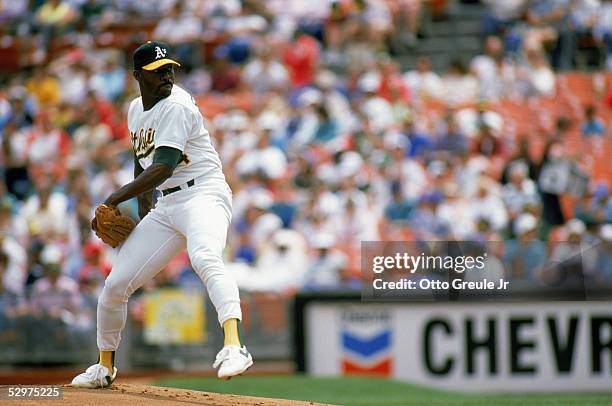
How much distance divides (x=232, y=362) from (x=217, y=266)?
547 mm

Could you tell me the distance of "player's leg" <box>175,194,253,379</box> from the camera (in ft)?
19.8

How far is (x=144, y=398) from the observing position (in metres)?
6.40

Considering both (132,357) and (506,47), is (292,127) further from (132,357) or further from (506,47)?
(132,357)

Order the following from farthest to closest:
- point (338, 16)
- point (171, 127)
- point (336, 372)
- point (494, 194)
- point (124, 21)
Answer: point (124, 21) → point (338, 16) → point (494, 194) → point (336, 372) → point (171, 127)

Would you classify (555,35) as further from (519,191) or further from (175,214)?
(175,214)

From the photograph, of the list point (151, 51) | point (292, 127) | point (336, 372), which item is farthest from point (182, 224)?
point (292, 127)

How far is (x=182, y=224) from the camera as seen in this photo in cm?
641

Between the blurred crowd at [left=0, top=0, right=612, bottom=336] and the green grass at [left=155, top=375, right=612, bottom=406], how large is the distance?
1.23m

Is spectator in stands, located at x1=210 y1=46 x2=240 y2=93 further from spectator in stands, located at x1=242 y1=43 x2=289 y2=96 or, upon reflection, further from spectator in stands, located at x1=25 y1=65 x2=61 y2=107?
spectator in stands, located at x1=25 y1=65 x2=61 y2=107

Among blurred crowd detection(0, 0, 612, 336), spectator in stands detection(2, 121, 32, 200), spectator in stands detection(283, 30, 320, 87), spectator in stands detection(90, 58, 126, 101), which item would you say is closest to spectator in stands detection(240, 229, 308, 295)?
blurred crowd detection(0, 0, 612, 336)

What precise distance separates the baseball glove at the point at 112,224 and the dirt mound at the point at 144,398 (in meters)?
0.85

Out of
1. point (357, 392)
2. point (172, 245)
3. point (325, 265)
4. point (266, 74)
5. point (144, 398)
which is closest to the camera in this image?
point (144, 398)

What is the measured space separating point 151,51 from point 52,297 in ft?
19.2

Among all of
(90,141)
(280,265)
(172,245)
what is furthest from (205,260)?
(90,141)
